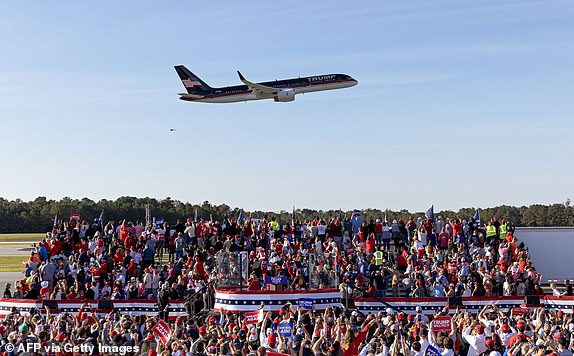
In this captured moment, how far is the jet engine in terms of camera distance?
2335 inches

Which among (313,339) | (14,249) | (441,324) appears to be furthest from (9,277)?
(441,324)

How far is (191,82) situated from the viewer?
2682 inches

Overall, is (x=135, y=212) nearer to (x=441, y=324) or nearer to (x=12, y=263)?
(x=12, y=263)

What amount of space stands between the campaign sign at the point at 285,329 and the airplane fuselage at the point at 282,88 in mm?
44762

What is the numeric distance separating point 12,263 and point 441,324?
61192 millimetres

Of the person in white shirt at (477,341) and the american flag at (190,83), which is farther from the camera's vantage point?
the american flag at (190,83)

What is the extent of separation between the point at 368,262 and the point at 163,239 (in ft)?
33.1

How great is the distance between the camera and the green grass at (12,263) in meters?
63.3

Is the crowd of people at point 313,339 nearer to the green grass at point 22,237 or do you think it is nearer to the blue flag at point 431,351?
the blue flag at point 431,351

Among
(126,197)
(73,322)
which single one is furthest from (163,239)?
(126,197)

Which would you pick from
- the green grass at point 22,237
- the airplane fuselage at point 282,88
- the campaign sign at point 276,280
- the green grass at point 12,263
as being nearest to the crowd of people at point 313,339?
the campaign sign at point 276,280

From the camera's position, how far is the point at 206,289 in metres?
28.1

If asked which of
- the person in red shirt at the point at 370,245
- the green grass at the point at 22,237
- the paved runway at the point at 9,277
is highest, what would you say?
the green grass at the point at 22,237

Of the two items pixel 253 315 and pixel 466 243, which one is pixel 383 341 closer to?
pixel 253 315
